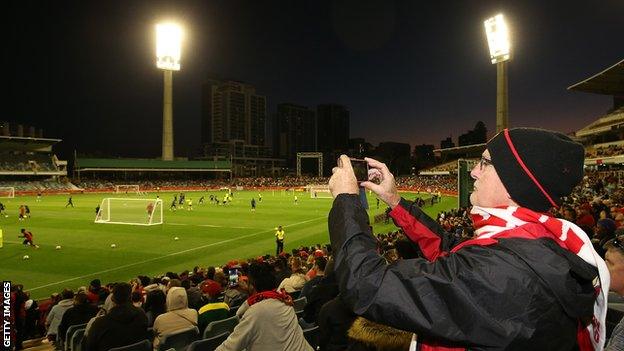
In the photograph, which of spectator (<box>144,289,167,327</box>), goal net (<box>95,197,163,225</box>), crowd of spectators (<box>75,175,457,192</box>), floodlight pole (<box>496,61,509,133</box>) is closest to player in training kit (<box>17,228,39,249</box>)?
goal net (<box>95,197,163,225</box>)

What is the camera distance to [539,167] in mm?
1705

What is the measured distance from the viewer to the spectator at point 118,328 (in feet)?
18.0

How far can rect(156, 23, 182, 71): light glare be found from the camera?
74312mm

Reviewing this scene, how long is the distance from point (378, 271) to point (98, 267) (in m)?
19.1

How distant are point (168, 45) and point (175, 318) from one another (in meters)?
78.2

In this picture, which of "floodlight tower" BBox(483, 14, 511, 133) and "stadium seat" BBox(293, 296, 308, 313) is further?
"floodlight tower" BBox(483, 14, 511, 133)

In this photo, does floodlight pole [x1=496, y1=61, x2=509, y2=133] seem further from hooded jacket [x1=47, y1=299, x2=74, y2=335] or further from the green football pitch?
hooded jacket [x1=47, y1=299, x2=74, y2=335]

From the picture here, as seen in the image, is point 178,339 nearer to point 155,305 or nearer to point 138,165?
point 155,305

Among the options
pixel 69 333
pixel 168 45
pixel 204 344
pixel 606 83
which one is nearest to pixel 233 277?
pixel 69 333

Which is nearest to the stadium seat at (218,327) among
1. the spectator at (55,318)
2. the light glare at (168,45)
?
the spectator at (55,318)

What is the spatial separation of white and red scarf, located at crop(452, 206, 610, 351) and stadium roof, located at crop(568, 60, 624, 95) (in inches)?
2040

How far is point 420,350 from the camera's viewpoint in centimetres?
172

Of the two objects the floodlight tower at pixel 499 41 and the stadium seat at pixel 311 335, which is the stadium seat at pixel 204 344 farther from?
the floodlight tower at pixel 499 41

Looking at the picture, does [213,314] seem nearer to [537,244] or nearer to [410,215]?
[410,215]
